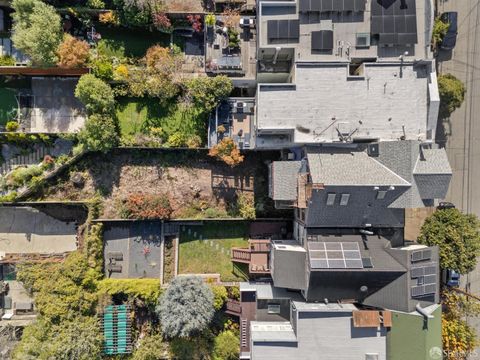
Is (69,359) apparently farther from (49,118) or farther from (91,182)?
(49,118)

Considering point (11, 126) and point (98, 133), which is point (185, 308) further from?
point (11, 126)

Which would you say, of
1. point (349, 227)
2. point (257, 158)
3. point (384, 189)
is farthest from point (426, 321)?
point (257, 158)

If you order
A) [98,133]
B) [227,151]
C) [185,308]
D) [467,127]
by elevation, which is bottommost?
[185,308]

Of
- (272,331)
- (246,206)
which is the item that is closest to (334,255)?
(272,331)

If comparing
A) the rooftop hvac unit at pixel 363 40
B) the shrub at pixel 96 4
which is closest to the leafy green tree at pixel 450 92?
the rooftop hvac unit at pixel 363 40

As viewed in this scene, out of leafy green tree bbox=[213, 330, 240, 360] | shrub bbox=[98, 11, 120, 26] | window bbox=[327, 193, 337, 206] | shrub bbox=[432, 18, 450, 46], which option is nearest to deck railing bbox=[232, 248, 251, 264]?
leafy green tree bbox=[213, 330, 240, 360]

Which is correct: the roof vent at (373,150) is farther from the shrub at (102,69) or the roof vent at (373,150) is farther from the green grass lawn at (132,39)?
the shrub at (102,69)

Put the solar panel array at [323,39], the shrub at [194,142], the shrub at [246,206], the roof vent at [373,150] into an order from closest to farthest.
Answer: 1. the roof vent at [373,150]
2. the solar panel array at [323,39]
3. the shrub at [194,142]
4. the shrub at [246,206]
